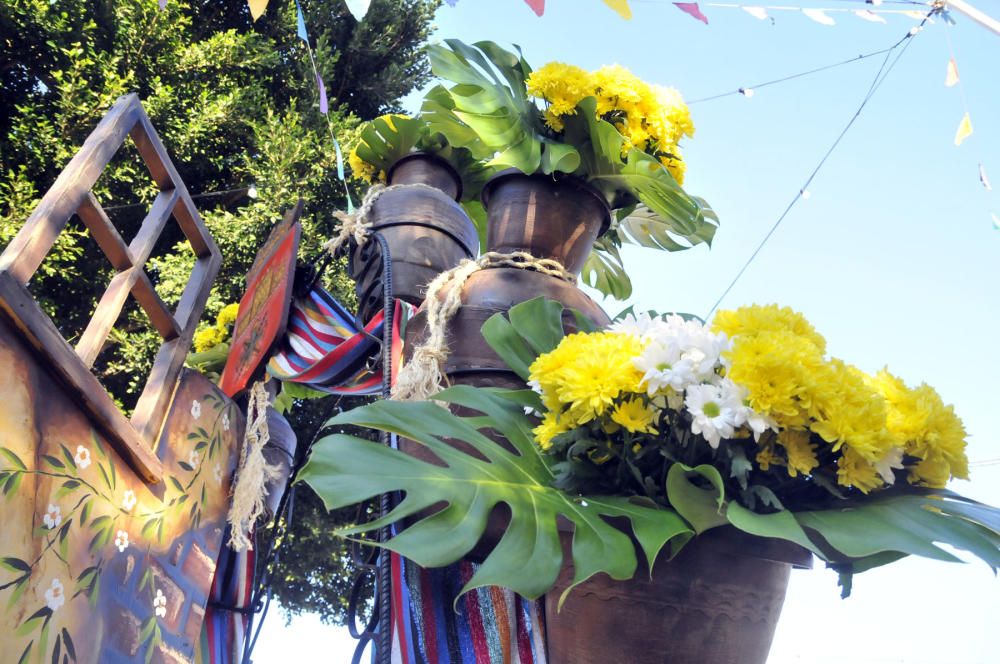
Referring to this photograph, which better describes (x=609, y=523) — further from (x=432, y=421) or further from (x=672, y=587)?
(x=432, y=421)

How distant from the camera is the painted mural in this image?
0.97m

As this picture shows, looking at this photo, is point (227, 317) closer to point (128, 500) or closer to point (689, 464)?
point (128, 500)

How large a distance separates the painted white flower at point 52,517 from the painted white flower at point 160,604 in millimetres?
256

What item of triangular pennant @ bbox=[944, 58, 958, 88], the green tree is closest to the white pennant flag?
triangular pennant @ bbox=[944, 58, 958, 88]

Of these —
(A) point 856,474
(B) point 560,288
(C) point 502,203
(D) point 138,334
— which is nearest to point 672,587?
(A) point 856,474

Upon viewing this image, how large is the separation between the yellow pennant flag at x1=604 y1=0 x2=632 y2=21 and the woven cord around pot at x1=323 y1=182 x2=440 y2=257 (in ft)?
2.41

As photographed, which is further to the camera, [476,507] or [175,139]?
[175,139]

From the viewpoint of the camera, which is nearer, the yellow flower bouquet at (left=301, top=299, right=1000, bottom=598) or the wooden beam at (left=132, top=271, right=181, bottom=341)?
the yellow flower bouquet at (left=301, top=299, right=1000, bottom=598)

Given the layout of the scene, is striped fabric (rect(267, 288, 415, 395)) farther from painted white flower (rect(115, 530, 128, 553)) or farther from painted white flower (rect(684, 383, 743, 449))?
painted white flower (rect(684, 383, 743, 449))

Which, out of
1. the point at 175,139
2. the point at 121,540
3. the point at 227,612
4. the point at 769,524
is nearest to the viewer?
the point at 769,524

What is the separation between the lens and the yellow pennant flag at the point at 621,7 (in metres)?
0.95

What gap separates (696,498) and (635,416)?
9 centimetres

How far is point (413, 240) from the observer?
5.15ft

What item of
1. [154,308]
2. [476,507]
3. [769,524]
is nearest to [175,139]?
[154,308]
